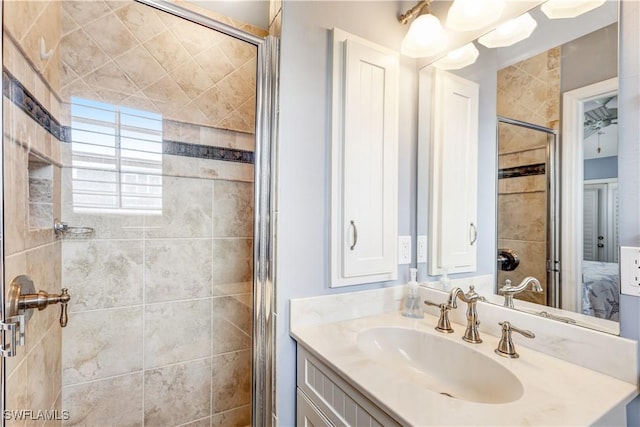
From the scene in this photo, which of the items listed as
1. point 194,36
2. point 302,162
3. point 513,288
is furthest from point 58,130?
point 513,288

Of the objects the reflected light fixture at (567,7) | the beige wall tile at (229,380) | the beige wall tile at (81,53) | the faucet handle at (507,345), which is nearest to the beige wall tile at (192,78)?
the beige wall tile at (81,53)

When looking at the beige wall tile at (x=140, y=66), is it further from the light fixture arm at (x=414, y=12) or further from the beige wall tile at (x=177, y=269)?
the light fixture arm at (x=414, y=12)

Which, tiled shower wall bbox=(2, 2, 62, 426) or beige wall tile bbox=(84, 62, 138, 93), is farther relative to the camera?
beige wall tile bbox=(84, 62, 138, 93)

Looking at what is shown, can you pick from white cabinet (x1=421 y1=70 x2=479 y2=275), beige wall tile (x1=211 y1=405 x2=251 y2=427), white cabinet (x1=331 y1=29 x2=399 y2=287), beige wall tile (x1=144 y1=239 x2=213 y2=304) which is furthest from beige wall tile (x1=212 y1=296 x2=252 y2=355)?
white cabinet (x1=421 y1=70 x2=479 y2=275)

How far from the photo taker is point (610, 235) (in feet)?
2.64

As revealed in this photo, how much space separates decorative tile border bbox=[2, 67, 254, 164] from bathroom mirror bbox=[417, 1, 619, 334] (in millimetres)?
988

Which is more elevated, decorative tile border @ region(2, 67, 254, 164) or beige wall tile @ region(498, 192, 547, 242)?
decorative tile border @ region(2, 67, 254, 164)

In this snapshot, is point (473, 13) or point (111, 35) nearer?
point (473, 13)

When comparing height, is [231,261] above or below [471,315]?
above

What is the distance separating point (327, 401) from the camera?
89cm

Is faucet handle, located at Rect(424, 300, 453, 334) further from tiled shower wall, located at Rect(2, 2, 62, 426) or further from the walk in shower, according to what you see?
tiled shower wall, located at Rect(2, 2, 62, 426)

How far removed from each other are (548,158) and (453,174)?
0.37 meters

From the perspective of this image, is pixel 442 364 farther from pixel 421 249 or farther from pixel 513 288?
pixel 421 249

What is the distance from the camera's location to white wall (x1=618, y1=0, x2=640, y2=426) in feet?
2.45
